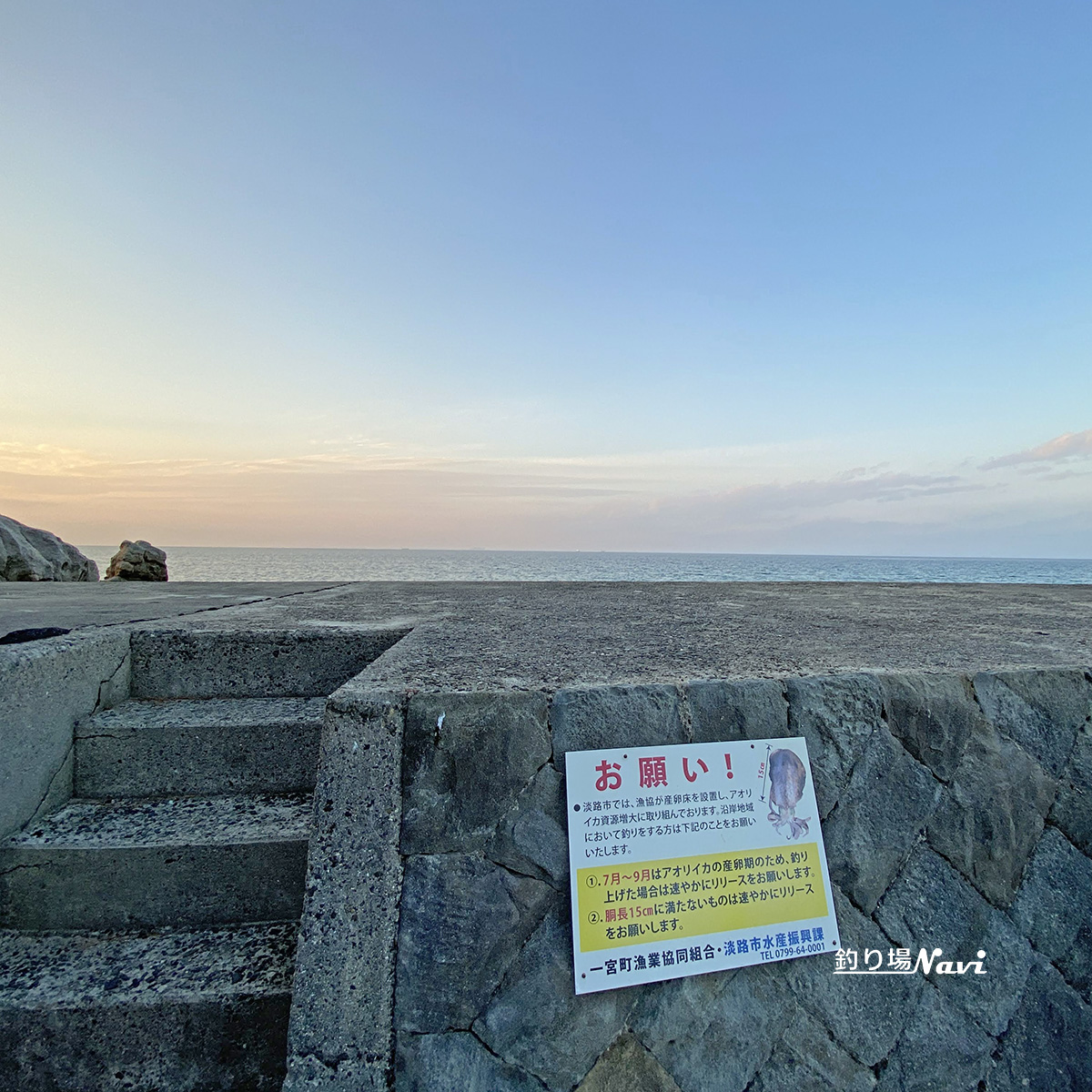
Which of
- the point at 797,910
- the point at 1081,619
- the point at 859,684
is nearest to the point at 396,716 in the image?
the point at 797,910

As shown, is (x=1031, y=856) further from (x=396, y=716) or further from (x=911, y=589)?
(x=911, y=589)

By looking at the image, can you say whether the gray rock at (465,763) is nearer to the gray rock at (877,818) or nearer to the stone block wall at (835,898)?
the stone block wall at (835,898)

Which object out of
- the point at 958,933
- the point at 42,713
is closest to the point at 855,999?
the point at 958,933

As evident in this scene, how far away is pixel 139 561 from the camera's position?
46.7 feet

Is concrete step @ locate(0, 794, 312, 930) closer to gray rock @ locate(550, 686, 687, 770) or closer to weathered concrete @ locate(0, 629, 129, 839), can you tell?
weathered concrete @ locate(0, 629, 129, 839)

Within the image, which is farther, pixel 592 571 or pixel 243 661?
pixel 592 571

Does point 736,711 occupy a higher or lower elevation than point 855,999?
higher

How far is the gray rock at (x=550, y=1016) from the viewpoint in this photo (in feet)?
4.25

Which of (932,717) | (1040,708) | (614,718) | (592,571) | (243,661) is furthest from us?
(592,571)

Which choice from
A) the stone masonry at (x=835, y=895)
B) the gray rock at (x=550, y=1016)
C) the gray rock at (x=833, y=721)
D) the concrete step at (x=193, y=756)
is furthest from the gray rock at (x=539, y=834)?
the concrete step at (x=193, y=756)

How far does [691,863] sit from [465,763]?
0.60m

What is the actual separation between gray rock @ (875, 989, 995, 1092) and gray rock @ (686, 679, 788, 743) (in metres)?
0.77

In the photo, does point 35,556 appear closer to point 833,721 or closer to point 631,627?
point 631,627

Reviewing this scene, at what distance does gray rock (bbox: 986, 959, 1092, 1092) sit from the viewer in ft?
4.91
